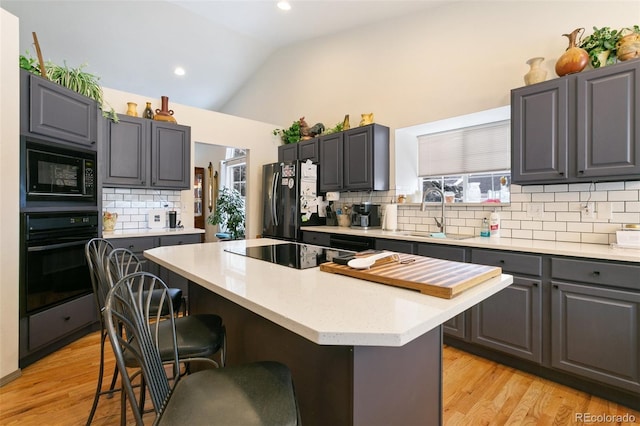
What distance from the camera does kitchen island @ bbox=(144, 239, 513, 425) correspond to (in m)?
0.83

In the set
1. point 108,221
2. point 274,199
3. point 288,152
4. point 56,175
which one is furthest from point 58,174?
point 288,152

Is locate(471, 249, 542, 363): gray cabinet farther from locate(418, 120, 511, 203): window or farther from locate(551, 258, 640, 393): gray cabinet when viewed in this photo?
locate(418, 120, 511, 203): window

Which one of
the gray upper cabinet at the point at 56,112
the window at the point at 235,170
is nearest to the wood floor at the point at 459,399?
the gray upper cabinet at the point at 56,112

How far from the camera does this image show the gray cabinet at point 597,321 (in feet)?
6.14

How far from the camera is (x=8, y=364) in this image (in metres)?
2.15

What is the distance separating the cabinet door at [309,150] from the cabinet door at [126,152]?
202 cm

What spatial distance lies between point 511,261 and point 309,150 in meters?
3.00

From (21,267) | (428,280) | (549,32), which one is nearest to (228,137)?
(21,267)

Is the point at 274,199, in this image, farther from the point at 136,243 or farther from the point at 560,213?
the point at 560,213

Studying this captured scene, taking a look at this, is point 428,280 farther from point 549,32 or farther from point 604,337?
point 549,32

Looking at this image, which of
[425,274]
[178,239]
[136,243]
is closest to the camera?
[425,274]

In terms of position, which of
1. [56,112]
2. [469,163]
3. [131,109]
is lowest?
[469,163]

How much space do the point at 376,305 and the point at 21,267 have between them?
270 cm

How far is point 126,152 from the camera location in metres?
3.54
